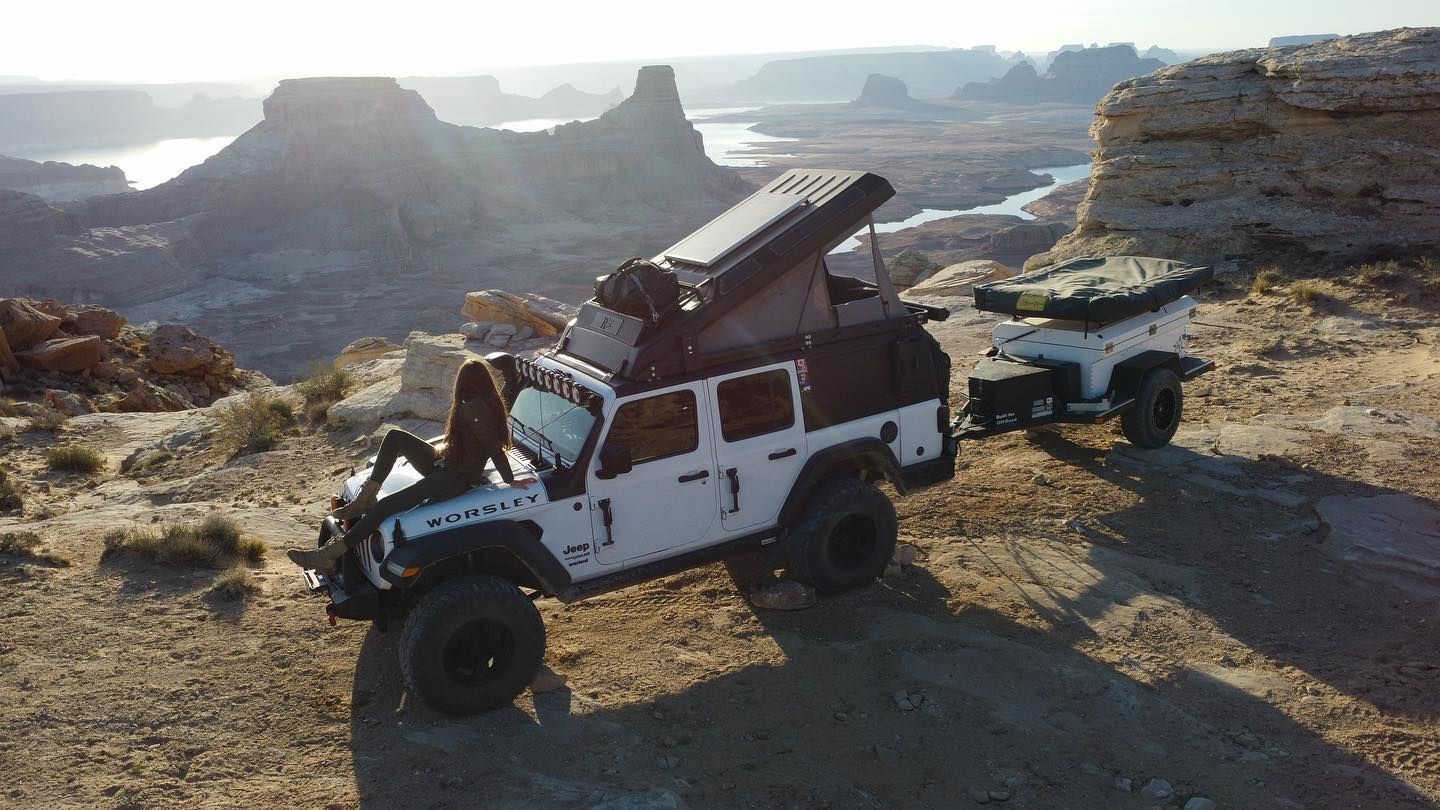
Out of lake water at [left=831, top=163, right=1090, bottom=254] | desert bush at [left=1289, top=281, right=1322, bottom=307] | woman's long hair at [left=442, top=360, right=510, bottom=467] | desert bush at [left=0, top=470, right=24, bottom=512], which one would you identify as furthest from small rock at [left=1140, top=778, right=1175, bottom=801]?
lake water at [left=831, top=163, right=1090, bottom=254]

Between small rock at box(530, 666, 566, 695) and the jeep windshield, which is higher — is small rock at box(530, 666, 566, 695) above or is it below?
below

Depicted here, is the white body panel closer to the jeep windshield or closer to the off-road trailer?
the off-road trailer

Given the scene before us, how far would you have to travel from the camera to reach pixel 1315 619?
725 cm

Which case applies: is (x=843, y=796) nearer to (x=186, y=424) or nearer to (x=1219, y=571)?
(x=1219, y=571)

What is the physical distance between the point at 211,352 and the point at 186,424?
34.3ft

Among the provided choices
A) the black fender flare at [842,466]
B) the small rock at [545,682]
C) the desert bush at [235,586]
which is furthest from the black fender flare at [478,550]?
the desert bush at [235,586]

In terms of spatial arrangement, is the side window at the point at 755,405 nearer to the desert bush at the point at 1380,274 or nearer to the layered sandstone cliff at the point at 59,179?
the desert bush at the point at 1380,274

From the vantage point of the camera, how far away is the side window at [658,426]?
6621 millimetres

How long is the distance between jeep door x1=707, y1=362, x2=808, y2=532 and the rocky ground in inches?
38.1

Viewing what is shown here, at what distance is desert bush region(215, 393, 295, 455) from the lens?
14.5 meters

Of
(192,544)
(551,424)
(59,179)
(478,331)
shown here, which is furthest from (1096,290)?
(59,179)

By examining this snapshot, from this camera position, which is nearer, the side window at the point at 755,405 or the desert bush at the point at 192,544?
the side window at the point at 755,405

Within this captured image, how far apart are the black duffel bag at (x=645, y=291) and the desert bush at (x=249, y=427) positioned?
9843 millimetres

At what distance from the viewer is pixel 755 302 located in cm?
723
